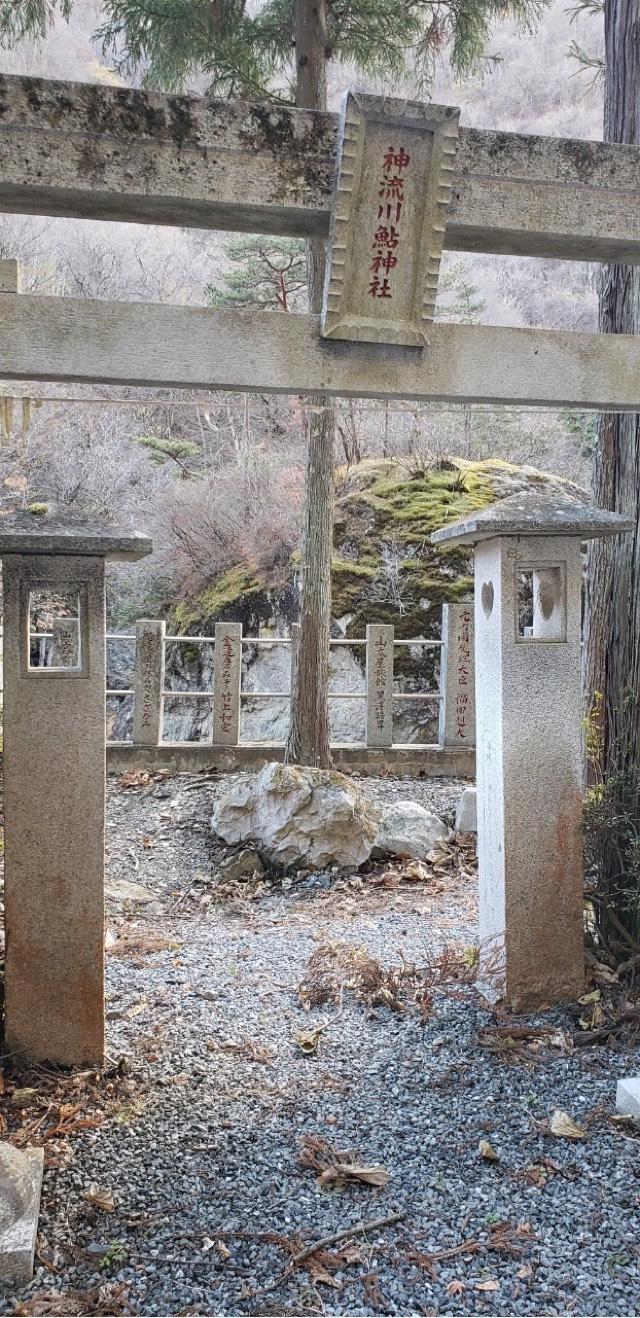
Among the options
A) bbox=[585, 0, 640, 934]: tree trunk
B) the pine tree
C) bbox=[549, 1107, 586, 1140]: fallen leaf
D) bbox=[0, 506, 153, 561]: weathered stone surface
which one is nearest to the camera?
bbox=[549, 1107, 586, 1140]: fallen leaf

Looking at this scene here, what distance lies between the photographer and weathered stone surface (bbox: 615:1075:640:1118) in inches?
129

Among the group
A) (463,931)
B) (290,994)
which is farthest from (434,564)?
(290,994)

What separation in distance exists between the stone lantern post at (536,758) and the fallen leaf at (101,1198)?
203 cm

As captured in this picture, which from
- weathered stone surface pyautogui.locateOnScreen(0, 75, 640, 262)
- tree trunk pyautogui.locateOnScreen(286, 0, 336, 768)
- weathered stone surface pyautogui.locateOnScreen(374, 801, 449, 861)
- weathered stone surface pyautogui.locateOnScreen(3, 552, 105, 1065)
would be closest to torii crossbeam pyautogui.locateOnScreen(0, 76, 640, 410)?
weathered stone surface pyautogui.locateOnScreen(0, 75, 640, 262)

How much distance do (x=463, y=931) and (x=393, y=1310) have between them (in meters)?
3.43

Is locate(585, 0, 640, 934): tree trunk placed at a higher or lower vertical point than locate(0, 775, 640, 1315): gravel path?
higher

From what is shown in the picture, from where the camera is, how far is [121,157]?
297cm

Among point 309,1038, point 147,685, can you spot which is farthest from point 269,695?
point 309,1038

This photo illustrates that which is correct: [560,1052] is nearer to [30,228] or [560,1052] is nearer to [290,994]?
[290,994]

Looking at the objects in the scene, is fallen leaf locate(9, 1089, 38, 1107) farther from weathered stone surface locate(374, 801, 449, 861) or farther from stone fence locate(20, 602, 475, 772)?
stone fence locate(20, 602, 475, 772)

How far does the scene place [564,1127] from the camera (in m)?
3.26

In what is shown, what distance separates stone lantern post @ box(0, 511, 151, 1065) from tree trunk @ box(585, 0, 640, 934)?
2.56 metres

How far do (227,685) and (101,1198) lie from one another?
22.4 feet

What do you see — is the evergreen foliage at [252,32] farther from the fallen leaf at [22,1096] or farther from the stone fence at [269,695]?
the fallen leaf at [22,1096]
